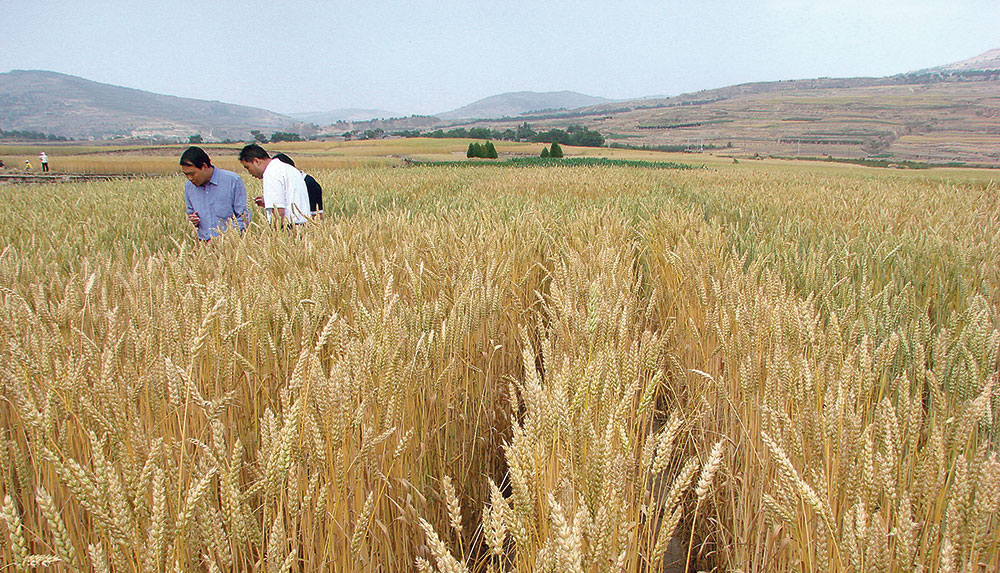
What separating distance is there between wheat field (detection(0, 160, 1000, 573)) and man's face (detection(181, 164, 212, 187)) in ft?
4.67

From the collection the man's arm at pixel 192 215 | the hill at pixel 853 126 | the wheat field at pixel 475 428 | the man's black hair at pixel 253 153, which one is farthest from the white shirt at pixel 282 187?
the hill at pixel 853 126

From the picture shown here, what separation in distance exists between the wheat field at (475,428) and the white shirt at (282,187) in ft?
5.22

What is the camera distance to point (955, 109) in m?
88.2

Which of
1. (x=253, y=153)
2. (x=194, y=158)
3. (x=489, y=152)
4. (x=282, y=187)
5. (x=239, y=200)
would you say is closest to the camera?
(x=194, y=158)

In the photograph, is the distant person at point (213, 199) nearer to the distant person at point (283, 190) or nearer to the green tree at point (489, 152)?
the distant person at point (283, 190)

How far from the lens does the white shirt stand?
14.8 ft

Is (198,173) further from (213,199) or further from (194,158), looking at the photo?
(213,199)

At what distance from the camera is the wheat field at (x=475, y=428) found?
0.76m

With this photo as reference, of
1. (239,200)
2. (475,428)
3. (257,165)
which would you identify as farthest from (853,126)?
(475,428)

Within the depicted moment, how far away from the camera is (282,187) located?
461 cm

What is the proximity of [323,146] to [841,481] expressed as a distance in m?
63.3

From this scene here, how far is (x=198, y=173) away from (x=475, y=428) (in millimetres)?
3922

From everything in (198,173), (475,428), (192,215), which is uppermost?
(198,173)

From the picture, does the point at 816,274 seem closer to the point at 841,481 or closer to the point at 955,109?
the point at 841,481
